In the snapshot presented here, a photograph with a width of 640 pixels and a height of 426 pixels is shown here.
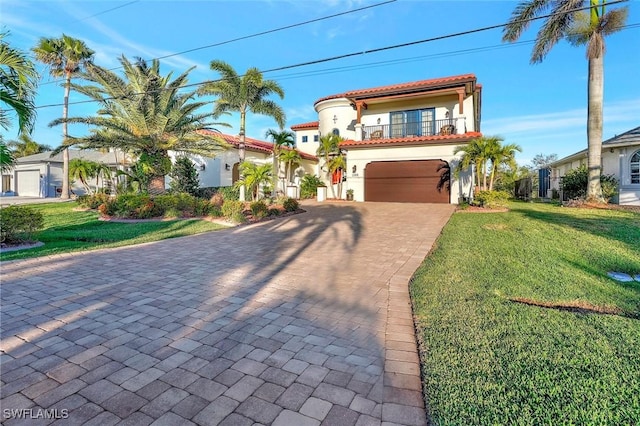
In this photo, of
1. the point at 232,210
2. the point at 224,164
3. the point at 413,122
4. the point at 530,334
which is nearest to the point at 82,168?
the point at 224,164

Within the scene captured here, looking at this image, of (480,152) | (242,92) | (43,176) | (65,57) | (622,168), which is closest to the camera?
(480,152)

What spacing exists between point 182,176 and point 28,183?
23182 millimetres

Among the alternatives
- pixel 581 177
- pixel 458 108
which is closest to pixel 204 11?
pixel 458 108

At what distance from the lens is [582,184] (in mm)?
16797

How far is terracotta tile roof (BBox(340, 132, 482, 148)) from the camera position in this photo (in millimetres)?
18594

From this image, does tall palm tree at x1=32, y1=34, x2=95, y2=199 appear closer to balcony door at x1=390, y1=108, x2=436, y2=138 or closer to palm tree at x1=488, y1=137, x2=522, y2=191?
balcony door at x1=390, y1=108, x2=436, y2=138

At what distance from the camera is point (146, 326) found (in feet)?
Result: 12.8

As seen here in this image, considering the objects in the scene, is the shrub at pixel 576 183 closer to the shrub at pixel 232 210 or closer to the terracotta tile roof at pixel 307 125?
the shrub at pixel 232 210

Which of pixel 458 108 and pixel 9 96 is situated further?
pixel 458 108

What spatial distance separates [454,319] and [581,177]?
17653mm

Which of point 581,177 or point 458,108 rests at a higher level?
point 458,108

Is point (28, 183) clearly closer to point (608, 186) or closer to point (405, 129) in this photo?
point (405, 129)

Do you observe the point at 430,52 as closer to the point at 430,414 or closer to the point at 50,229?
the point at 430,414

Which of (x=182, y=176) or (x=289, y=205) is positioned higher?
(x=182, y=176)
